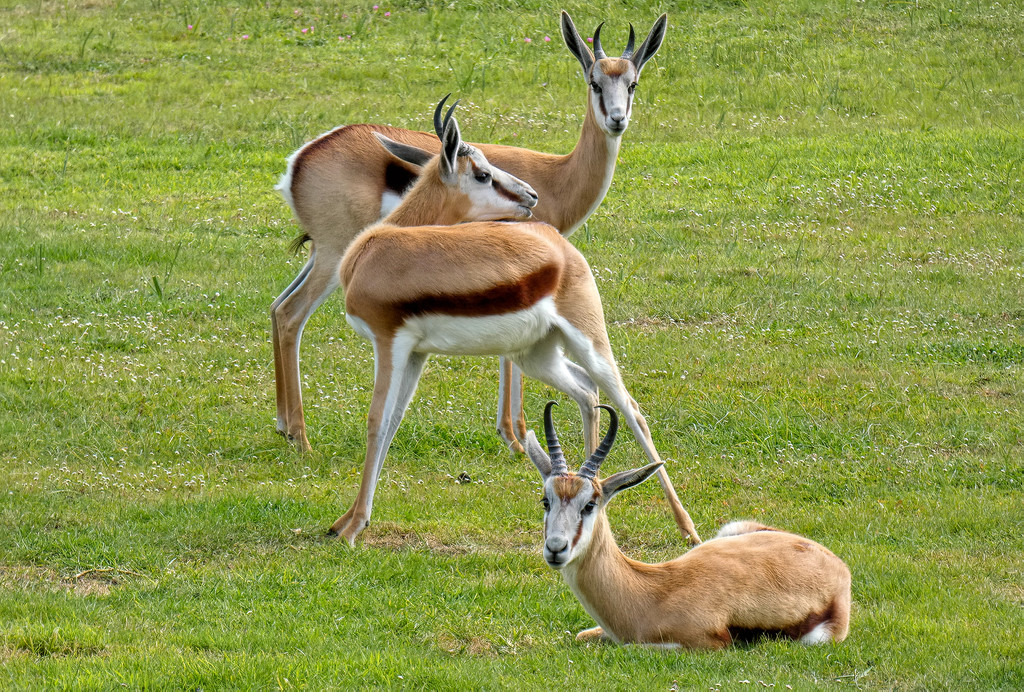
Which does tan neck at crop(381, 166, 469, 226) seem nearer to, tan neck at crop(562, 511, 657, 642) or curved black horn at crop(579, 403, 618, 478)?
curved black horn at crop(579, 403, 618, 478)

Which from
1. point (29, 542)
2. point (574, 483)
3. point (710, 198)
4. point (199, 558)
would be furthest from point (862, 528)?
point (710, 198)

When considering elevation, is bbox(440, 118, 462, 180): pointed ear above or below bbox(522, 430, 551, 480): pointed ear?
above

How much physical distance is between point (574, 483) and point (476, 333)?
4.06 feet

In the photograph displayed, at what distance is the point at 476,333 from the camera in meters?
5.99

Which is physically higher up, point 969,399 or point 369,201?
point 369,201

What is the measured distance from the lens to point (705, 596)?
494 centimetres

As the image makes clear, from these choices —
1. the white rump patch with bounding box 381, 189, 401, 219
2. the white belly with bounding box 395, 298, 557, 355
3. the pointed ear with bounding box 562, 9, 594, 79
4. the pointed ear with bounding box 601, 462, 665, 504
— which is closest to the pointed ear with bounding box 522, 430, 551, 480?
the pointed ear with bounding box 601, 462, 665, 504

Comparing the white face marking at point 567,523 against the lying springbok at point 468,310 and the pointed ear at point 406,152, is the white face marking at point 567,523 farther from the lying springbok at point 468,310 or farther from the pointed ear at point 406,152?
the pointed ear at point 406,152

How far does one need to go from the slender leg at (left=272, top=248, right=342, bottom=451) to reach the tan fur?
9.98 feet

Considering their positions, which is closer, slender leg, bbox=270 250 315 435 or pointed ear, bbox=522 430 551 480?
pointed ear, bbox=522 430 551 480

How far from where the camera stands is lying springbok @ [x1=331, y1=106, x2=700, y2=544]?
5.96 metres

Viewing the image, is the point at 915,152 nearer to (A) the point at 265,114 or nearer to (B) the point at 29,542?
(A) the point at 265,114

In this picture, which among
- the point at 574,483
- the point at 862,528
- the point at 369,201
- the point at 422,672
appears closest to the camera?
the point at 422,672

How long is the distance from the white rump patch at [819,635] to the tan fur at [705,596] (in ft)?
0.03
